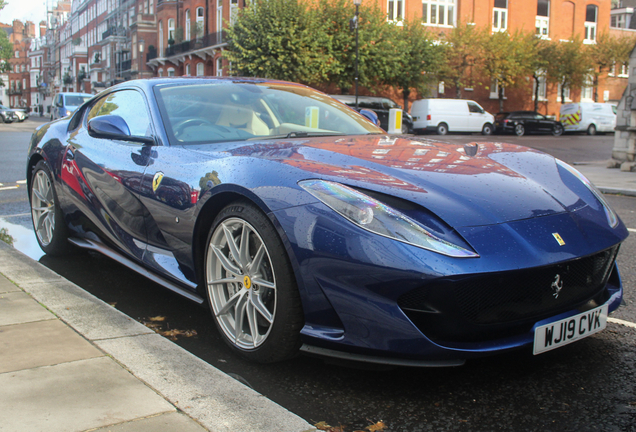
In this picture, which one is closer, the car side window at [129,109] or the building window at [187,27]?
the car side window at [129,109]

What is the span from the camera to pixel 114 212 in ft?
11.6

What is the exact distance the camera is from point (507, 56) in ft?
125

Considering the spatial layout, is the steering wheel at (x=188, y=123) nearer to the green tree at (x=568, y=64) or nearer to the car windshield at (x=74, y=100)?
the car windshield at (x=74, y=100)

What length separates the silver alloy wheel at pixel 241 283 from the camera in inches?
101

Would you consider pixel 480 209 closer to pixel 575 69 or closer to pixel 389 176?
pixel 389 176

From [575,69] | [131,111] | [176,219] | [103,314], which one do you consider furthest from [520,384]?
[575,69]

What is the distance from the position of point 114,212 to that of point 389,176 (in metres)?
1.83

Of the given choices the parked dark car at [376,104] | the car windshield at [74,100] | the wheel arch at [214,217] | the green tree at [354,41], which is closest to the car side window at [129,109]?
the wheel arch at [214,217]

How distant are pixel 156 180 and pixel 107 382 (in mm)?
1187

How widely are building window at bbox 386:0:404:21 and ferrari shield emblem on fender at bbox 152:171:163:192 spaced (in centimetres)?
3797

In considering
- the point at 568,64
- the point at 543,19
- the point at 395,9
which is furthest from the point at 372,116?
the point at 543,19

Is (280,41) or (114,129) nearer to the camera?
(114,129)

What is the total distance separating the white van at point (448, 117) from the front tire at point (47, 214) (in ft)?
97.3

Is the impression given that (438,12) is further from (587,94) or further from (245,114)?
(245,114)
